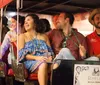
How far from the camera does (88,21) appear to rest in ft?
7.85

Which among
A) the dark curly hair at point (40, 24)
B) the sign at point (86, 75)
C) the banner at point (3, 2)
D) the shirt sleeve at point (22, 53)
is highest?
the banner at point (3, 2)

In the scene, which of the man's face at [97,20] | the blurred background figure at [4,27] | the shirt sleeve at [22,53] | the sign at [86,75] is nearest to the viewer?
the sign at [86,75]

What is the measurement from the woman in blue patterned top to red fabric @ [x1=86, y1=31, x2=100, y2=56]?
15.8 inches

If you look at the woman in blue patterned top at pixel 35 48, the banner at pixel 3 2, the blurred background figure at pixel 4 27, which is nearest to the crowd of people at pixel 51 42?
the woman in blue patterned top at pixel 35 48

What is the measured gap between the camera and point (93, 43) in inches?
95.0

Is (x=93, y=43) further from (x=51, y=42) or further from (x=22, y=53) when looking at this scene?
(x=22, y=53)

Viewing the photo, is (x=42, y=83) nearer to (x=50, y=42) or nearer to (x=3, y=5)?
(x=50, y=42)

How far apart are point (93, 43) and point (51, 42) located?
0.48m

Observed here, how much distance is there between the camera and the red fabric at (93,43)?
7.84 feet

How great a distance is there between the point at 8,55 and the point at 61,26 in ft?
3.46

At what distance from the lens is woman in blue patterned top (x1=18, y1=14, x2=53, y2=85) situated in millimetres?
2561

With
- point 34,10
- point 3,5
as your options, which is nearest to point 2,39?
point 3,5

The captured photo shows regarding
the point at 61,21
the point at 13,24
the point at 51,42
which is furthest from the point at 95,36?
the point at 13,24

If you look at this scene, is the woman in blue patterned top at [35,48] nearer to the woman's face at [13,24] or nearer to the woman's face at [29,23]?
the woman's face at [29,23]
